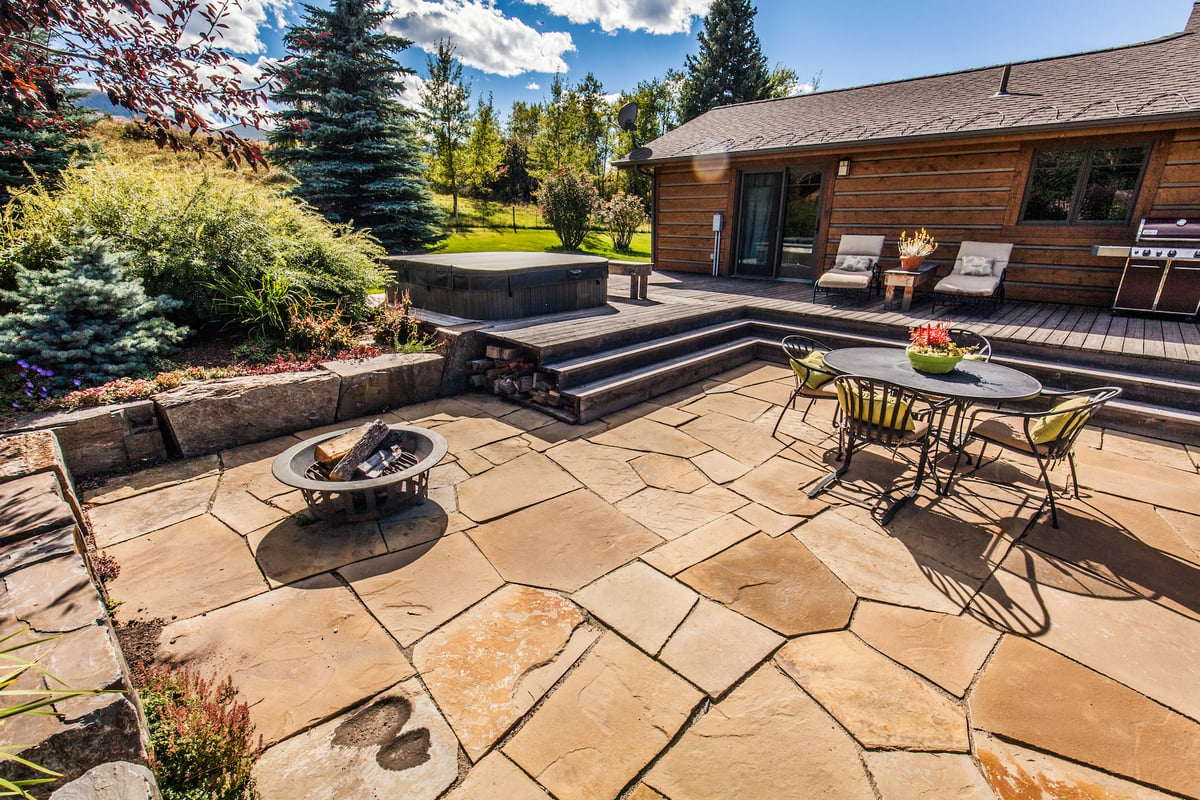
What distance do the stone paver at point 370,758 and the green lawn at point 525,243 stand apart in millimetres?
11944

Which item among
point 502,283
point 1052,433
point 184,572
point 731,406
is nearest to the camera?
point 184,572

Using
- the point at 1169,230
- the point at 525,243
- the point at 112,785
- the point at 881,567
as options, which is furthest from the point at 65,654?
the point at 525,243

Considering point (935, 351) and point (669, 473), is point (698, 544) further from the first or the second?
point (935, 351)

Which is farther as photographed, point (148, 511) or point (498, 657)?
point (148, 511)

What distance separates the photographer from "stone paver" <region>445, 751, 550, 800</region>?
5.04ft

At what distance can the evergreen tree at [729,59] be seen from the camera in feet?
79.3

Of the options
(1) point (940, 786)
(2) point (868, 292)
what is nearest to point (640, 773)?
(1) point (940, 786)

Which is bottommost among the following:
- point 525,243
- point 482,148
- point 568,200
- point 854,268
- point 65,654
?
point 65,654

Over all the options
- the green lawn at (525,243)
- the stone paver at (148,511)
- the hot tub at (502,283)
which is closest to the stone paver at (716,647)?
the stone paver at (148,511)

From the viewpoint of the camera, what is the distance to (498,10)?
1458cm

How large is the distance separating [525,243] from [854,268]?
403 inches

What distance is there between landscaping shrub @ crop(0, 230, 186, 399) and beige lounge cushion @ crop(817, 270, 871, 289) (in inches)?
280

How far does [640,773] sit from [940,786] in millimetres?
898

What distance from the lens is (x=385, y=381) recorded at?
4418mm
